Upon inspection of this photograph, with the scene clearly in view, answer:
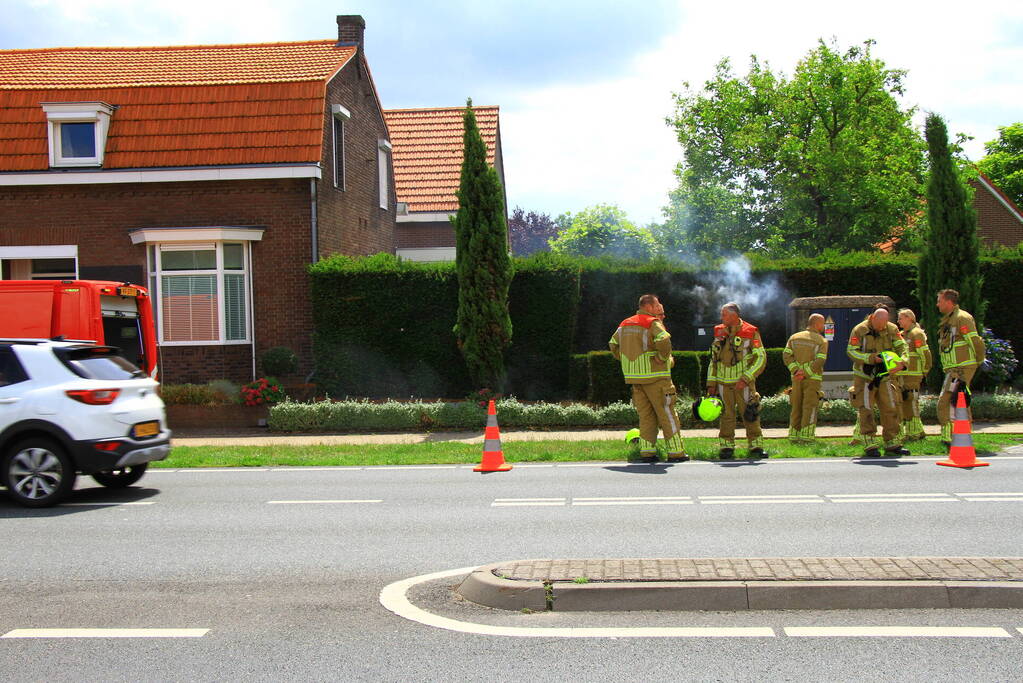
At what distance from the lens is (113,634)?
16.9 ft

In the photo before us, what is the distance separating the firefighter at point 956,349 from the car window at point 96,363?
9.40m

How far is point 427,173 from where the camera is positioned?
2728 cm

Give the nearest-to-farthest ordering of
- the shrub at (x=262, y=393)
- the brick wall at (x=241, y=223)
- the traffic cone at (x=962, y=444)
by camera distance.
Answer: the traffic cone at (x=962, y=444) → the shrub at (x=262, y=393) → the brick wall at (x=241, y=223)

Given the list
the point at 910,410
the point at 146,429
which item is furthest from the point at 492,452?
the point at 910,410

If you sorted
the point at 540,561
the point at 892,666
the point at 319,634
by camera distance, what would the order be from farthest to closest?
1. the point at 540,561
2. the point at 319,634
3. the point at 892,666

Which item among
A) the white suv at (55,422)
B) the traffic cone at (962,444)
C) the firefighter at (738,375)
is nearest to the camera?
the white suv at (55,422)

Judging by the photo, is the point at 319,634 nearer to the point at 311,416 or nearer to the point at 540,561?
the point at 540,561

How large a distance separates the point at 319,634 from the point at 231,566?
1.84 m

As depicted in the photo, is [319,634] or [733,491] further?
[733,491]

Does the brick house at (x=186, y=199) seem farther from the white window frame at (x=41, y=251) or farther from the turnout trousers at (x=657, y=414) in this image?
the turnout trousers at (x=657, y=414)

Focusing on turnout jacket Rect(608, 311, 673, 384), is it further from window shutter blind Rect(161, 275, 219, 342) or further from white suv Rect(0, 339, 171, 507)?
window shutter blind Rect(161, 275, 219, 342)

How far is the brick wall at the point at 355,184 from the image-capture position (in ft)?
67.3

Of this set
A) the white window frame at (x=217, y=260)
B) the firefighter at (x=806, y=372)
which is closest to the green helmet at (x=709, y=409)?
the firefighter at (x=806, y=372)

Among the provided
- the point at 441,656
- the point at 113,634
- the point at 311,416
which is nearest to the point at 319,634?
the point at 441,656
